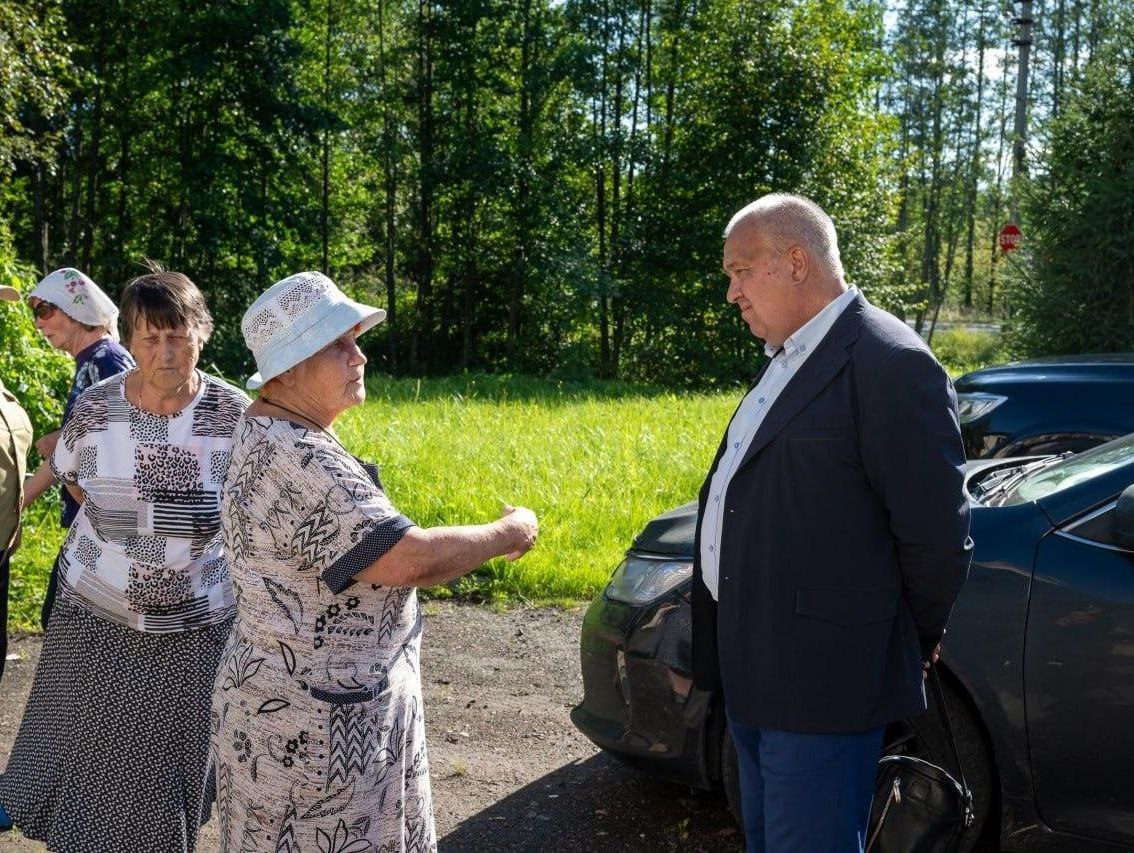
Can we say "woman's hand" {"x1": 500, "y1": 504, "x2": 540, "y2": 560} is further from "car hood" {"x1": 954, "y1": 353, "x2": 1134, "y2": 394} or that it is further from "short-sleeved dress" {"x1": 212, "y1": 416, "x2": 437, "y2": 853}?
"car hood" {"x1": 954, "y1": 353, "x2": 1134, "y2": 394}

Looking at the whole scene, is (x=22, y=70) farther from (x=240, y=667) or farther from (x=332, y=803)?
(x=332, y=803)

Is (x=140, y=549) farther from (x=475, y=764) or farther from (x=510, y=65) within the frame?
(x=510, y=65)

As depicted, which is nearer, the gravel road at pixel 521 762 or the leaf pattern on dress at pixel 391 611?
the leaf pattern on dress at pixel 391 611

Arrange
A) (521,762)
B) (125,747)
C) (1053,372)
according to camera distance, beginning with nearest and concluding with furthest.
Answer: (125,747), (521,762), (1053,372)

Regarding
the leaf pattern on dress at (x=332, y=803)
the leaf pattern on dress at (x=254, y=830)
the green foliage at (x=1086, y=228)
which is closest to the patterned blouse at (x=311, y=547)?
the leaf pattern on dress at (x=332, y=803)

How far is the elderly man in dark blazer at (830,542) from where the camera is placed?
2.50m

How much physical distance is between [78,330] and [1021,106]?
19.6 meters

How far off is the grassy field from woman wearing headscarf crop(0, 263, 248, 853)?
3.41 m

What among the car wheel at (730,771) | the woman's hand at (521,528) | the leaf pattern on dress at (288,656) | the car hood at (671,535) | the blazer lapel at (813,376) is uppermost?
the blazer lapel at (813,376)

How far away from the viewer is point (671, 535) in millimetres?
4211

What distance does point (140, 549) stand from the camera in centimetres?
351

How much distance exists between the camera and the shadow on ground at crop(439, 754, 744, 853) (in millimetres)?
4180

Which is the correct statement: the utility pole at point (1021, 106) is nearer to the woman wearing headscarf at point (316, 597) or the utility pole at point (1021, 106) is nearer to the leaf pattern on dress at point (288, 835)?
the woman wearing headscarf at point (316, 597)

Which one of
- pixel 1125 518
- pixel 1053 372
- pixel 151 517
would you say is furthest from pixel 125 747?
pixel 1053 372
